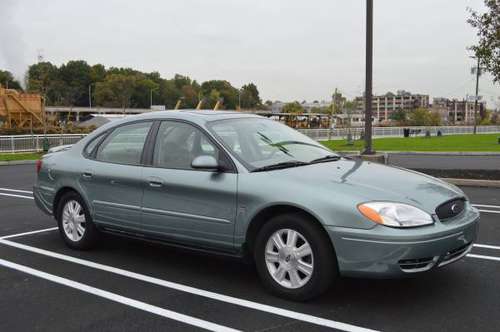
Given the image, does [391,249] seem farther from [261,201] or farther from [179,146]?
[179,146]

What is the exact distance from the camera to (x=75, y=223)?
5.99m

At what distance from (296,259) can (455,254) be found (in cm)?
125

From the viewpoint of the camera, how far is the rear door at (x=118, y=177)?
209 inches

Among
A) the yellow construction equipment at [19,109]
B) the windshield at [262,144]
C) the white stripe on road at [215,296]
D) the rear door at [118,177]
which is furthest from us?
the yellow construction equipment at [19,109]

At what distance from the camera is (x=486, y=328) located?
11.9 ft

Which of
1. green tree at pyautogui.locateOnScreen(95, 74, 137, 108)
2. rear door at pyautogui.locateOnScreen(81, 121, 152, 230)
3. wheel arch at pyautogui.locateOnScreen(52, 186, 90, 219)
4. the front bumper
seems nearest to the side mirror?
rear door at pyautogui.locateOnScreen(81, 121, 152, 230)

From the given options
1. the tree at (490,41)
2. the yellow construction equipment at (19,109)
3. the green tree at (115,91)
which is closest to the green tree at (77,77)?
the green tree at (115,91)

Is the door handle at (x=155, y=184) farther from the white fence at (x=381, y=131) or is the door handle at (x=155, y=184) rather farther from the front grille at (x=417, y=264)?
the white fence at (x=381, y=131)

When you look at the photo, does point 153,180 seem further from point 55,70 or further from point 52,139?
point 55,70

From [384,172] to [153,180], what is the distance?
7.13 feet

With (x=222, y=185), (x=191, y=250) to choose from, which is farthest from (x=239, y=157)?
(x=191, y=250)

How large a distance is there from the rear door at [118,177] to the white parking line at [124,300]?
0.80 metres

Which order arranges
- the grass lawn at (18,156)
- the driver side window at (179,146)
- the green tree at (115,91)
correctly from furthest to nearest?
the green tree at (115,91) → the grass lawn at (18,156) → the driver side window at (179,146)

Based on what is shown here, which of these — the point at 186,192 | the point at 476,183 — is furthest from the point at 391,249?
the point at 476,183
